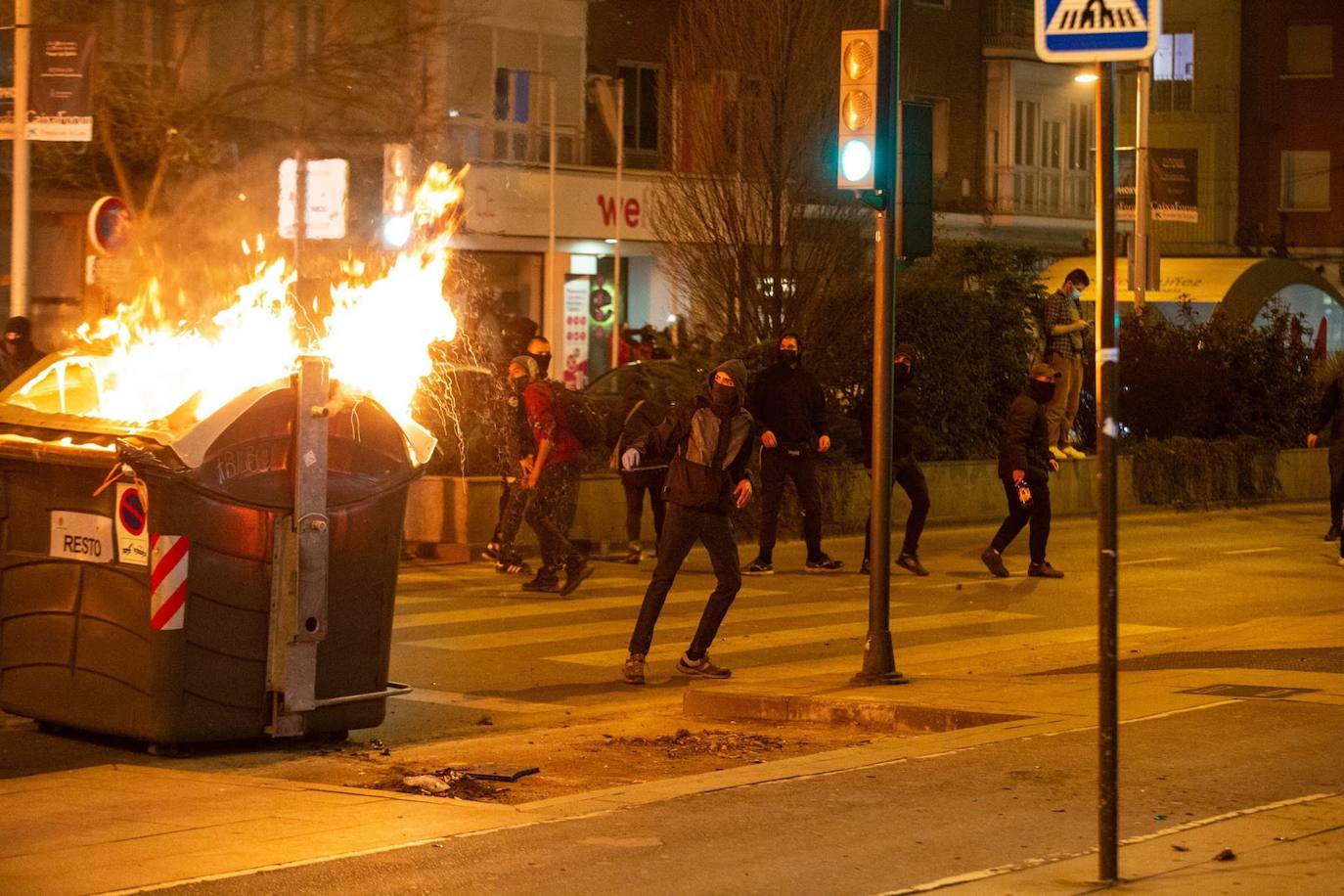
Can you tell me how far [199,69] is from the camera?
27.5m

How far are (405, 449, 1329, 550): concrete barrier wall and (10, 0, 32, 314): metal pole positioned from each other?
4.06m

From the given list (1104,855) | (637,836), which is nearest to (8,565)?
(637,836)

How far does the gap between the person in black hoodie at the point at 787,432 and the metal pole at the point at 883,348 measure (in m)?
5.96

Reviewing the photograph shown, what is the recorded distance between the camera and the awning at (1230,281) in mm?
35750

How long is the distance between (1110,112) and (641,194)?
3044cm

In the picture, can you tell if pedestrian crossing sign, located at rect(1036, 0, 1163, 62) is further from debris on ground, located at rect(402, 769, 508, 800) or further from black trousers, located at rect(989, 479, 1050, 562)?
black trousers, located at rect(989, 479, 1050, 562)

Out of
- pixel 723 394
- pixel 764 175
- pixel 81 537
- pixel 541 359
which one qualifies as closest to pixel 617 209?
pixel 764 175

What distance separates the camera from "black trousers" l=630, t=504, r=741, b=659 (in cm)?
1177

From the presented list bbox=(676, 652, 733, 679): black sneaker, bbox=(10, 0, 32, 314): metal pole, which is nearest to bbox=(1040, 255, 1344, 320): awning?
bbox=(10, 0, 32, 314): metal pole

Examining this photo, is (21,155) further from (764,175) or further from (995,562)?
(995,562)

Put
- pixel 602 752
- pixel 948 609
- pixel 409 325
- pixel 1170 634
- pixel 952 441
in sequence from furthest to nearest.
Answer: pixel 952 441 → pixel 948 609 → pixel 1170 634 → pixel 409 325 → pixel 602 752

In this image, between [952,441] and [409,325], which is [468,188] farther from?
[409,325]

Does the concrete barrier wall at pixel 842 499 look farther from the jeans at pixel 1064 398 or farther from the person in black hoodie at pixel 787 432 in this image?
the person in black hoodie at pixel 787 432

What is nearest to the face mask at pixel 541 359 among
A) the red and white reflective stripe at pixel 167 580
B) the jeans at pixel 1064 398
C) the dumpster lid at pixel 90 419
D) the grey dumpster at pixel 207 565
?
the dumpster lid at pixel 90 419
